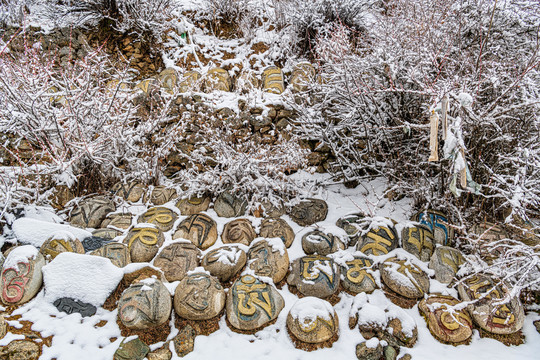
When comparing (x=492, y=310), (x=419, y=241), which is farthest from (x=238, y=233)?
(x=492, y=310)

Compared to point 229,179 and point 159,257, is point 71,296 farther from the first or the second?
point 229,179

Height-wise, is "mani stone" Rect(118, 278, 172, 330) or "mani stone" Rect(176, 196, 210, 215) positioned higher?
"mani stone" Rect(118, 278, 172, 330)

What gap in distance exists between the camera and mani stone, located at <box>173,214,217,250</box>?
11.2ft

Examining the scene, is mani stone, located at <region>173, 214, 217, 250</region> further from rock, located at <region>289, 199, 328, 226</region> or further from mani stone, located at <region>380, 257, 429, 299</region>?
mani stone, located at <region>380, 257, 429, 299</region>

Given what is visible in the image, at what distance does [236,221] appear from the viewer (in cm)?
359

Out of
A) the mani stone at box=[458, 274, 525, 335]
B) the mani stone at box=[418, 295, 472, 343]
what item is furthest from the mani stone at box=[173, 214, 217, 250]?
the mani stone at box=[458, 274, 525, 335]

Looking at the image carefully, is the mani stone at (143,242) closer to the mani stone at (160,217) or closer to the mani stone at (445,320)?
the mani stone at (160,217)

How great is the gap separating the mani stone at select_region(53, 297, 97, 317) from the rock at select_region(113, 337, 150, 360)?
1.58 ft

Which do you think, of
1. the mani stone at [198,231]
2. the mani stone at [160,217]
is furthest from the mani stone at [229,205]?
the mani stone at [160,217]

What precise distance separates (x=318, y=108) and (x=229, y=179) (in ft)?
5.64

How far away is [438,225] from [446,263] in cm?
50

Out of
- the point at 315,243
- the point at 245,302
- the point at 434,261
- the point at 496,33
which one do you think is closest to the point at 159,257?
the point at 245,302

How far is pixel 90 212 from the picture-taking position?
3664 mm

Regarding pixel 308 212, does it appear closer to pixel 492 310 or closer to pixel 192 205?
pixel 192 205
